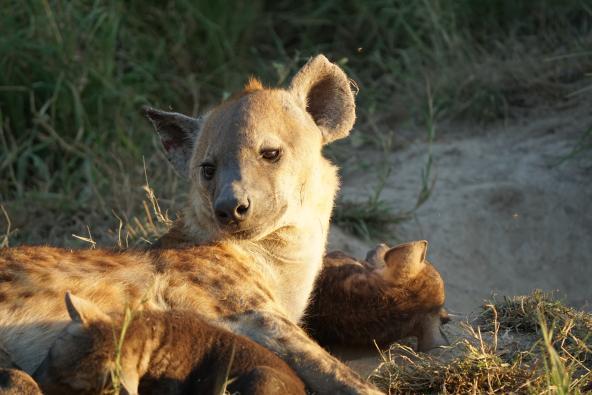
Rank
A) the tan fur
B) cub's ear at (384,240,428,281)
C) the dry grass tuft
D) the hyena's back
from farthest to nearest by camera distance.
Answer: cub's ear at (384,240,428,281) → the dry grass tuft → the hyena's back → the tan fur

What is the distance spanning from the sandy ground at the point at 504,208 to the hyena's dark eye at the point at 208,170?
1.89 metres

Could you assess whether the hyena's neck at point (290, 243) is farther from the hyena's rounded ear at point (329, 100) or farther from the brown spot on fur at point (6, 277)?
the brown spot on fur at point (6, 277)

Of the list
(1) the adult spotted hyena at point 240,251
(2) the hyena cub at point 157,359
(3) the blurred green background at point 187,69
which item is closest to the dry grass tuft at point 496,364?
(1) the adult spotted hyena at point 240,251

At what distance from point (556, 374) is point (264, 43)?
229 inches

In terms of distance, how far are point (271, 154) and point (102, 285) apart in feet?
2.37

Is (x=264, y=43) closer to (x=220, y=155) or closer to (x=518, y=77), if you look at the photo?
(x=518, y=77)

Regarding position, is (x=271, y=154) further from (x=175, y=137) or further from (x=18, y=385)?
(x=18, y=385)

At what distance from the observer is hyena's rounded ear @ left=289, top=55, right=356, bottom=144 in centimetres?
402

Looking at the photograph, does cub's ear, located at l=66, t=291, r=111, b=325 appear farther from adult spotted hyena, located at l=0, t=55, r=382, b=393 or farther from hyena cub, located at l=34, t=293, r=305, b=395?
adult spotted hyena, located at l=0, t=55, r=382, b=393


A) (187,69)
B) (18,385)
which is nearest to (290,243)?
(18,385)

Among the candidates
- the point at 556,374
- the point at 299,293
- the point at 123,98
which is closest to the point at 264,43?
the point at 123,98

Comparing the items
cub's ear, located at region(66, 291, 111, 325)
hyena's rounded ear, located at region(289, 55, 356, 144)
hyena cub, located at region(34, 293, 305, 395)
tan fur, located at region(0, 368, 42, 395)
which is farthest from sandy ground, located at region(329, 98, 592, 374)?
tan fur, located at region(0, 368, 42, 395)

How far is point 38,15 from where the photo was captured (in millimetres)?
6531

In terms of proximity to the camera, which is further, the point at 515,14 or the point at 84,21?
the point at 515,14
